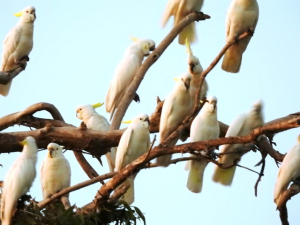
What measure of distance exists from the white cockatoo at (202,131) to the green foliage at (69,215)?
2.75 feet

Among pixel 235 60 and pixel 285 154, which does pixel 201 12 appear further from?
pixel 285 154

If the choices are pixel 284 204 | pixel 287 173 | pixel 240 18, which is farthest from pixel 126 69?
pixel 284 204

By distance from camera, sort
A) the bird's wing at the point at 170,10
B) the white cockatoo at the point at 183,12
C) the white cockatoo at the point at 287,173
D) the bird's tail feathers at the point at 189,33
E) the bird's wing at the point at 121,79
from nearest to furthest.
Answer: the white cockatoo at the point at 287,173 < the white cockatoo at the point at 183,12 < the bird's wing at the point at 170,10 < the bird's tail feathers at the point at 189,33 < the bird's wing at the point at 121,79

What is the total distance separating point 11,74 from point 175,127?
1945mm

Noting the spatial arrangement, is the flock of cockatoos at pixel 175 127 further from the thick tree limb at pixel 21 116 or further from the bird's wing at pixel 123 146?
the thick tree limb at pixel 21 116

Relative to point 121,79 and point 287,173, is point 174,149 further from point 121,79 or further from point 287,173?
point 121,79

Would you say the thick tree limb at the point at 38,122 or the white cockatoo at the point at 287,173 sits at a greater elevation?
the thick tree limb at the point at 38,122

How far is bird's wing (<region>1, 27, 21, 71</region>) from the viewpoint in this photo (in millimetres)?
7891

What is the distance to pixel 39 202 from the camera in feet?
19.1

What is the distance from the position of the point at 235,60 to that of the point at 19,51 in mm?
2244

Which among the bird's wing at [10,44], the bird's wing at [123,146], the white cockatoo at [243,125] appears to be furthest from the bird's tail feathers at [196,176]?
the bird's wing at [10,44]

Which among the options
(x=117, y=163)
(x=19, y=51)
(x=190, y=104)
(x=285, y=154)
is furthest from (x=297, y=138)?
(x=19, y=51)

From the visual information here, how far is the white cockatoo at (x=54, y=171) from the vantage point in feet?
21.3

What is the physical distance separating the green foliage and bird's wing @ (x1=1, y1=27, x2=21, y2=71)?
2.62 m
